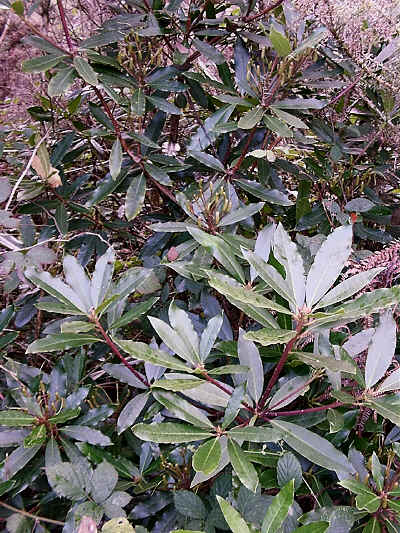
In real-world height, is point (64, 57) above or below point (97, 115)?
above

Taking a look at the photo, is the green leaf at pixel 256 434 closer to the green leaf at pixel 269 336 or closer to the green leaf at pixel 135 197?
the green leaf at pixel 269 336

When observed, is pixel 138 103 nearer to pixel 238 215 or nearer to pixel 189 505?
pixel 238 215

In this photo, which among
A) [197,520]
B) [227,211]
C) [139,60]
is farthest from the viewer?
[139,60]

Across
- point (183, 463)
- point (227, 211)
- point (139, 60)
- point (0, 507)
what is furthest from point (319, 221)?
point (0, 507)

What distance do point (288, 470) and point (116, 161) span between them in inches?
31.0

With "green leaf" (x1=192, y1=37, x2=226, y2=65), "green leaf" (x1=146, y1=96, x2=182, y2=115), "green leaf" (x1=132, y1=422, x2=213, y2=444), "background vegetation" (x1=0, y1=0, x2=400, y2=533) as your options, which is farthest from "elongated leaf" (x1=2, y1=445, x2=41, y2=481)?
"green leaf" (x1=192, y1=37, x2=226, y2=65)

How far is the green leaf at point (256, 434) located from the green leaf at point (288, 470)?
0.08 metres

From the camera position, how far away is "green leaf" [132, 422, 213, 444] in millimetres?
690

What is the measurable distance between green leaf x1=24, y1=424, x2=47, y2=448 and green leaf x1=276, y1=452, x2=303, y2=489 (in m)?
0.40

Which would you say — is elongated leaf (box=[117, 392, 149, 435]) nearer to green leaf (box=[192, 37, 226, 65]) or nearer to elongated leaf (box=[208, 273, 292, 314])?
elongated leaf (box=[208, 273, 292, 314])

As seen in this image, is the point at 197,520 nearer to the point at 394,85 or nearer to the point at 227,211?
the point at 227,211

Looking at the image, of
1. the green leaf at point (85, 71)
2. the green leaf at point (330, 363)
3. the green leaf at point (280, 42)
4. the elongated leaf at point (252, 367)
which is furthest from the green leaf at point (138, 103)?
the green leaf at point (330, 363)

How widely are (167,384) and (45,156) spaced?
2.67ft

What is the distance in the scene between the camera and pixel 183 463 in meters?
0.86
